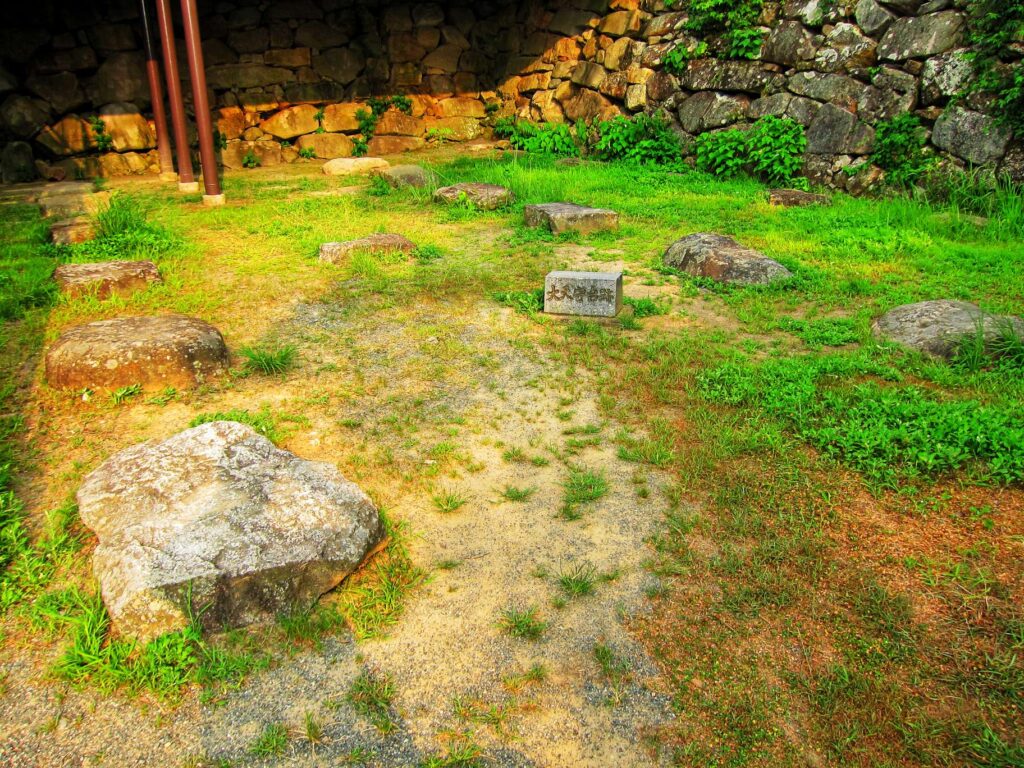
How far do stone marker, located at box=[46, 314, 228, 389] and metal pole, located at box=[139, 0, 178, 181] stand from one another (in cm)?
674

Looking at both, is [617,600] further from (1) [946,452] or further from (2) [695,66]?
(2) [695,66]

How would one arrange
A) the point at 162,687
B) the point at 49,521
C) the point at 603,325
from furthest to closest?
1. the point at 603,325
2. the point at 49,521
3. the point at 162,687

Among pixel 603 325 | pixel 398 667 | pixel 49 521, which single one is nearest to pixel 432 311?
pixel 603 325

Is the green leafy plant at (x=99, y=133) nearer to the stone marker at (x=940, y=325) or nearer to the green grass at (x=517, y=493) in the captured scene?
the green grass at (x=517, y=493)

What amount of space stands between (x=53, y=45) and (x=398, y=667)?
11.2m

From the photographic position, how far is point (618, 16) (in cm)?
1139

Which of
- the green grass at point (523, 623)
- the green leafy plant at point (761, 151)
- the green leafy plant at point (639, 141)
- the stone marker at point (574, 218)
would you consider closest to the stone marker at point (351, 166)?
the green leafy plant at point (639, 141)

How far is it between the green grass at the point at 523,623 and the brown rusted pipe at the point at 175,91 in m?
7.88

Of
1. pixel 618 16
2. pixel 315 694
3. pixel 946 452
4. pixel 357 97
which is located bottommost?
pixel 315 694

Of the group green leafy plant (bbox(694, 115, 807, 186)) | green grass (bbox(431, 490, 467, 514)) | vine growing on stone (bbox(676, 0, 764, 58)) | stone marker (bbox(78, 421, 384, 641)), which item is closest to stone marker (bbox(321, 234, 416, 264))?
stone marker (bbox(78, 421, 384, 641))

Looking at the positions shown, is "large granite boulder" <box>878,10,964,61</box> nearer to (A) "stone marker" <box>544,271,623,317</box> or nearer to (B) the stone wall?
(B) the stone wall

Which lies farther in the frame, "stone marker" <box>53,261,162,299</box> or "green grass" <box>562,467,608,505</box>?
"stone marker" <box>53,261,162,299</box>

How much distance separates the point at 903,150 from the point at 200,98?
7.64 m

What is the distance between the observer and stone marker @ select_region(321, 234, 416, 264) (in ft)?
20.4
